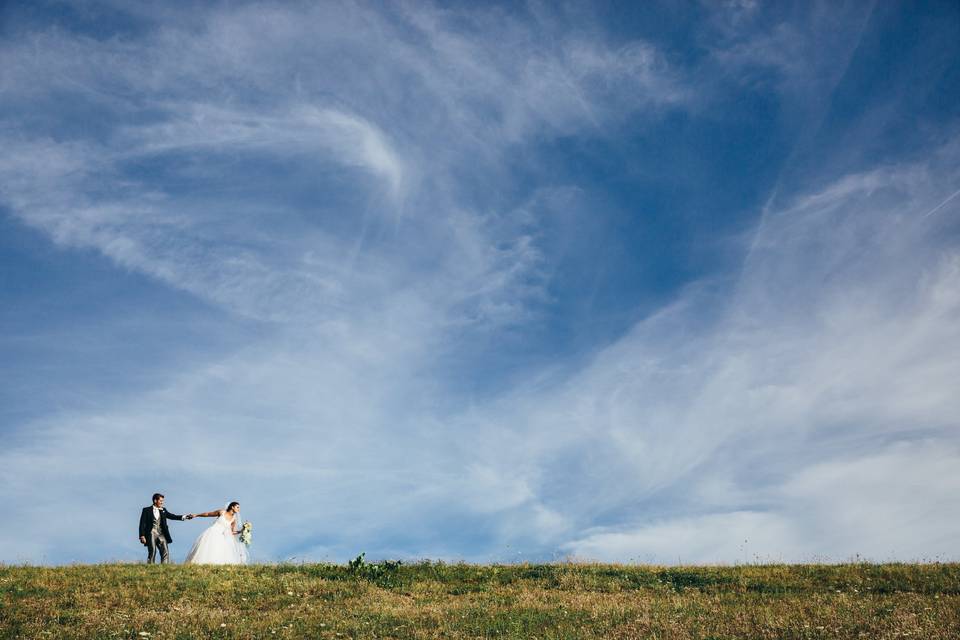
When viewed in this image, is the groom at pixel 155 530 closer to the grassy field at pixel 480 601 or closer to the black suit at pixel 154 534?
the black suit at pixel 154 534

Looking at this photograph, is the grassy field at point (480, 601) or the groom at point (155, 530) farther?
the groom at point (155, 530)

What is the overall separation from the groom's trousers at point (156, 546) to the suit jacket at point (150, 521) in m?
0.13

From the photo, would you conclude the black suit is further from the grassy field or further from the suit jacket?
the grassy field

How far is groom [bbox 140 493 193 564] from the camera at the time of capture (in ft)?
86.1

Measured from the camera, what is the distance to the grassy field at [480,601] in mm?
16438

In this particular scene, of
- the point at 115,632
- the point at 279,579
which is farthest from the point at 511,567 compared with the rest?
the point at 115,632

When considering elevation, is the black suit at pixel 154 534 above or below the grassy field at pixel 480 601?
above

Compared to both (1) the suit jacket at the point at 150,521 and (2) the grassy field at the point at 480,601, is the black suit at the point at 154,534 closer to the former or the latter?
(1) the suit jacket at the point at 150,521

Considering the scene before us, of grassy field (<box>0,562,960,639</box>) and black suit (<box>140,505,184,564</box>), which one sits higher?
black suit (<box>140,505,184,564</box>)

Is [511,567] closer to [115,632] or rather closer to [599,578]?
[599,578]

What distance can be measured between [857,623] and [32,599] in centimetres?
1913

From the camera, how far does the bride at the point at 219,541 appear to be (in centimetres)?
2667

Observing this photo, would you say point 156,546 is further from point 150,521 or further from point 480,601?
point 480,601

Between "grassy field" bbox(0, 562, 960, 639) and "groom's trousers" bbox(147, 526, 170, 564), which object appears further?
"groom's trousers" bbox(147, 526, 170, 564)
